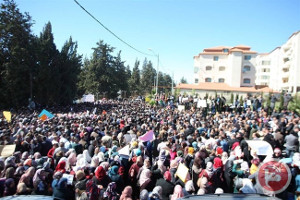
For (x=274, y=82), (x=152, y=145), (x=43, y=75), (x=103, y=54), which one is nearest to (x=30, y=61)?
(x=43, y=75)

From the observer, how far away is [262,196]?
4145mm

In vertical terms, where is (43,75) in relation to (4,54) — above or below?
below

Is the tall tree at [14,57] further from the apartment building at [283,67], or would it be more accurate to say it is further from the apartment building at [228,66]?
the apartment building at [283,67]

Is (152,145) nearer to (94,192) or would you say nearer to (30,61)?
(94,192)

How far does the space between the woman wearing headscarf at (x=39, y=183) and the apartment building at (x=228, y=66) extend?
48792 mm

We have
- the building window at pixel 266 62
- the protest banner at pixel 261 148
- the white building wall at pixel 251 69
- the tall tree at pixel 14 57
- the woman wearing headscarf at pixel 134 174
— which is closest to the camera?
the woman wearing headscarf at pixel 134 174

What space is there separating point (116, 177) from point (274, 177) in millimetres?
3536

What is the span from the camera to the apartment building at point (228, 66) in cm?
4966

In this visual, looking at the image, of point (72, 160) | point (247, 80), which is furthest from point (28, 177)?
point (247, 80)

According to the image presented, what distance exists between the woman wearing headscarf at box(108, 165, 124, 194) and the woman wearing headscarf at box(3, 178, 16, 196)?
83.1 inches

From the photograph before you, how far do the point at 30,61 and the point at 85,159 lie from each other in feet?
105

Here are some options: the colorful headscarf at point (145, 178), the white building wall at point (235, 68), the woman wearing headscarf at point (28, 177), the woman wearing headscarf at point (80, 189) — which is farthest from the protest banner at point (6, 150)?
the white building wall at point (235, 68)

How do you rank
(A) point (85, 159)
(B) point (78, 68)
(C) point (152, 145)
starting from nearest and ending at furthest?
(A) point (85, 159)
(C) point (152, 145)
(B) point (78, 68)

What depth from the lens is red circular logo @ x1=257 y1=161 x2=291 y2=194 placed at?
4957mm
